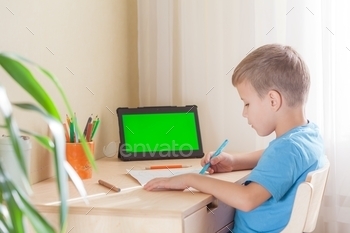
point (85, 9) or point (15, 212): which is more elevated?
point (85, 9)

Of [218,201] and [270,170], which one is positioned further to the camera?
[218,201]

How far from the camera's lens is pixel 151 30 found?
223cm

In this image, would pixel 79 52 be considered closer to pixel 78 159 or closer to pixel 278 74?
pixel 78 159

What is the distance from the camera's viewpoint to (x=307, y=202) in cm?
132

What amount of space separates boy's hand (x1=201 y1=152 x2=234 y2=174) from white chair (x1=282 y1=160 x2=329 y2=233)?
0.39 metres

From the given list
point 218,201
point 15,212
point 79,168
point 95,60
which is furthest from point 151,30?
point 15,212

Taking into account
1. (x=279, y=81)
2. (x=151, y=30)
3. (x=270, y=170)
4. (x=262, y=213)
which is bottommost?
(x=262, y=213)

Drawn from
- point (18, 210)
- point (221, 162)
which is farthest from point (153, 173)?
point (18, 210)

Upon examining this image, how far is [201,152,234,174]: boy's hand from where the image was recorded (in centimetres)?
175

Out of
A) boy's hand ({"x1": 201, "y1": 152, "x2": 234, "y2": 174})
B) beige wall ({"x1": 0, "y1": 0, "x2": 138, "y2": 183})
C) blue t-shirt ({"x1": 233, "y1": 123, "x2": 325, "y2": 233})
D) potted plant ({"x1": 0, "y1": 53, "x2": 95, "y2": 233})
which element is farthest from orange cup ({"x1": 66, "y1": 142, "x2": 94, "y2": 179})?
potted plant ({"x1": 0, "y1": 53, "x2": 95, "y2": 233})

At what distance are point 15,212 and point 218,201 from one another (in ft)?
2.81

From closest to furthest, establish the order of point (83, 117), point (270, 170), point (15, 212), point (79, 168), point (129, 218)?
point (15, 212) → point (129, 218) → point (270, 170) → point (79, 168) → point (83, 117)

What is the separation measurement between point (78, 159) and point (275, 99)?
1.74 ft

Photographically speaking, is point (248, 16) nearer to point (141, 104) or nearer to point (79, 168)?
point (141, 104)
